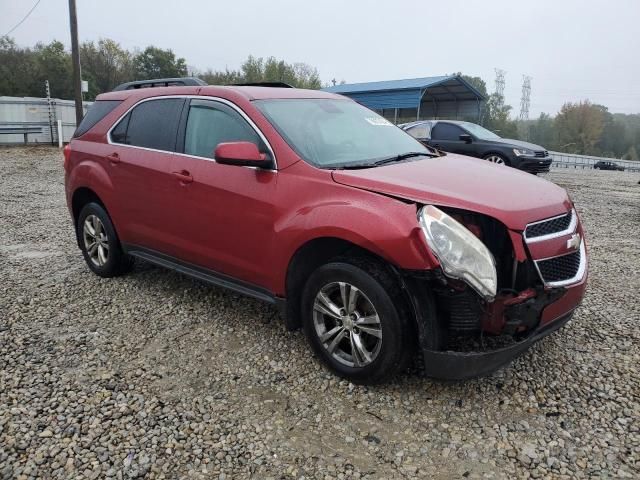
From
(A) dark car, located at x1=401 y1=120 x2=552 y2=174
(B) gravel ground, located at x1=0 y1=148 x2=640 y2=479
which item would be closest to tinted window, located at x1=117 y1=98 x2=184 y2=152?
(B) gravel ground, located at x1=0 y1=148 x2=640 y2=479

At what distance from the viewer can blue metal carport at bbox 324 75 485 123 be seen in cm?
2208

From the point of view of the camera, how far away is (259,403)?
285 cm

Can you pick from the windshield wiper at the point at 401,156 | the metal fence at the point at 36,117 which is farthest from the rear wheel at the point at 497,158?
the metal fence at the point at 36,117

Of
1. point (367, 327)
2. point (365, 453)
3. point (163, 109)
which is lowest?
point (365, 453)

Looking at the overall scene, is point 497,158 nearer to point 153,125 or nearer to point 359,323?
point 153,125

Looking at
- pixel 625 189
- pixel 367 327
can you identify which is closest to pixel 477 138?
pixel 625 189

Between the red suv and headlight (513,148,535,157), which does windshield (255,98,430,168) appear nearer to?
the red suv

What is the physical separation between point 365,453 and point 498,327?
945mm

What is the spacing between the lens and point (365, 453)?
245cm

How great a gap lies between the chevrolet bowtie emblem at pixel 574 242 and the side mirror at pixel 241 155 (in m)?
1.87

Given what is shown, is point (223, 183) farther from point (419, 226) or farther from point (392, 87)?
point (392, 87)

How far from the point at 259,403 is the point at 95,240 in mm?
2870

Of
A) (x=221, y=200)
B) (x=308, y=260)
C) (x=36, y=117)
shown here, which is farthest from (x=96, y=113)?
(x=36, y=117)

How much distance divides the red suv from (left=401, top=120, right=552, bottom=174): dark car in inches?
335
